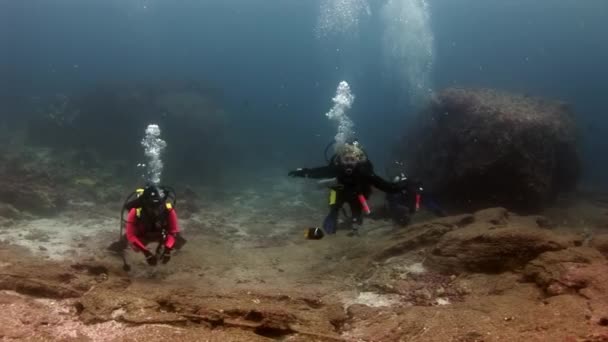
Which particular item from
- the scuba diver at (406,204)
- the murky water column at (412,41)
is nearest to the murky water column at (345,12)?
the murky water column at (412,41)

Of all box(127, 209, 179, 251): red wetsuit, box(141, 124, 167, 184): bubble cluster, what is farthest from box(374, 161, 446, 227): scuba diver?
box(141, 124, 167, 184): bubble cluster

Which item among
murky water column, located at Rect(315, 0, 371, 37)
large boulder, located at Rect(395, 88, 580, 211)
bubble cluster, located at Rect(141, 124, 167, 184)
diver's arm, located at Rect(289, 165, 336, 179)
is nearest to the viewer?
diver's arm, located at Rect(289, 165, 336, 179)

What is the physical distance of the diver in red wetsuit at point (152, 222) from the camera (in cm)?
654

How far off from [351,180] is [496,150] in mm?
6342

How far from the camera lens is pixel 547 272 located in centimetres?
489

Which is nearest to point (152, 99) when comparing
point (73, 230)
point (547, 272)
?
point (73, 230)

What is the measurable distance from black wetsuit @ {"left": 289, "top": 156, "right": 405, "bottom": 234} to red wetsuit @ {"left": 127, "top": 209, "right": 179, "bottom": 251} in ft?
7.77

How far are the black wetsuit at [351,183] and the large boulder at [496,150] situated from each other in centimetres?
580

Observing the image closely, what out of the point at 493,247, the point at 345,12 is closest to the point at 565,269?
the point at 493,247

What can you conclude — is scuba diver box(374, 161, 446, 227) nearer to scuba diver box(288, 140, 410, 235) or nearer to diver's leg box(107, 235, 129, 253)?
scuba diver box(288, 140, 410, 235)

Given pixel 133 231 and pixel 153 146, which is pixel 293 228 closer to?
pixel 133 231

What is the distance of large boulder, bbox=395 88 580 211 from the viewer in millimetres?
11852

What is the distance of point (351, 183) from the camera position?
7.68 meters

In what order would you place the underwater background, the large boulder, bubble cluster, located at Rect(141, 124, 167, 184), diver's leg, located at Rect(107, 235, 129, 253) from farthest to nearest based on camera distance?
bubble cluster, located at Rect(141, 124, 167, 184), the large boulder, diver's leg, located at Rect(107, 235, 129, 253), the underwater background
